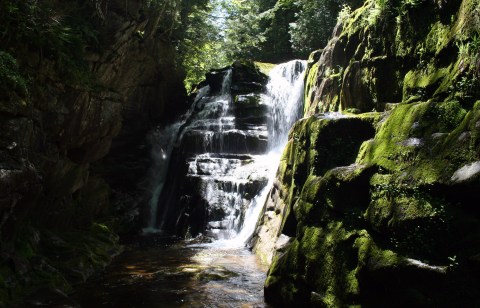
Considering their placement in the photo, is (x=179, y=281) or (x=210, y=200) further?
(x=210, y=200)

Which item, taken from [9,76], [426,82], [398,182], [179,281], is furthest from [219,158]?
[398,182]

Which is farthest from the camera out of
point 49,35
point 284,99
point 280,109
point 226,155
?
point 284,99

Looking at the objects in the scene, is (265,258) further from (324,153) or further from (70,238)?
(70,238)

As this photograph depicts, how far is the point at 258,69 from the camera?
81.8 ft

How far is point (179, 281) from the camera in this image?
8.69 m

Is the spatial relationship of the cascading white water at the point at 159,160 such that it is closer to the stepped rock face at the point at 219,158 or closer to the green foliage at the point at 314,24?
the stepped rock face at the point at 219,158

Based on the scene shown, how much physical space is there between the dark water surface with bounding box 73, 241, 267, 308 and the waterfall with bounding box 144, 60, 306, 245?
2.89m

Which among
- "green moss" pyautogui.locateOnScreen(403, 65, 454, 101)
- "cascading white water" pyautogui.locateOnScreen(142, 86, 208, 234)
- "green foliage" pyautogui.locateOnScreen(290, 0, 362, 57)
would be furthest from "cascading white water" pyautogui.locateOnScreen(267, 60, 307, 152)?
"green moss" pyautogui.locateOnScreen(403, 65, 454, 101)

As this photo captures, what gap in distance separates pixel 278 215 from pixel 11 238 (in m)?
6.29

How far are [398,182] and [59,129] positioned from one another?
8.51 metres

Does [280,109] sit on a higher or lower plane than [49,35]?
lower

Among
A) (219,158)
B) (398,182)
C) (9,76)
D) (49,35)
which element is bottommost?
(398,182)

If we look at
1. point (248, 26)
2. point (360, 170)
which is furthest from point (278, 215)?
point (248, 26)

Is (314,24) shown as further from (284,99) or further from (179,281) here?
(179,281)
